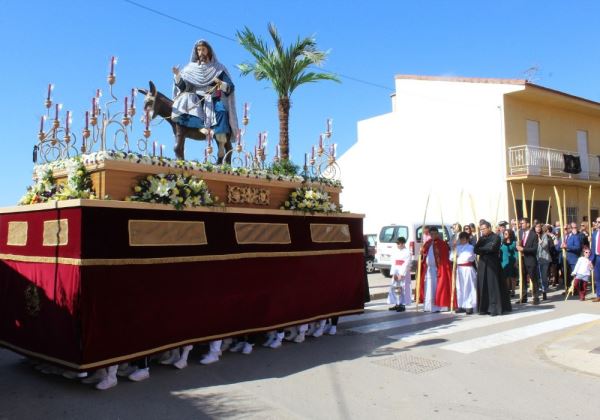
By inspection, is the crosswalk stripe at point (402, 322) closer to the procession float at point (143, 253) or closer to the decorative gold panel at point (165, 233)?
the procession float at point (143, 253)

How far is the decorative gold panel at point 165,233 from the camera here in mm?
5922

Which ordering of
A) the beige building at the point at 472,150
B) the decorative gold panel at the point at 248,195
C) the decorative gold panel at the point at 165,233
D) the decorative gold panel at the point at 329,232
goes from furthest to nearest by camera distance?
the beige building at the point at 472,150, the decorative gold panel at the point at 329,232, the decorative gold panel at the point at 248,195, the decorative gold panel at the point at 165,233

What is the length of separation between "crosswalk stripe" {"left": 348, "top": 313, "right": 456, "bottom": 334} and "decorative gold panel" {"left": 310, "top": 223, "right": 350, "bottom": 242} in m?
1.61

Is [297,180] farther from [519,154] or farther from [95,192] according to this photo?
[519,154]

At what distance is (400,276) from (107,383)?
7102mm

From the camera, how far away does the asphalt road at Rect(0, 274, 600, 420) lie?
502 cm

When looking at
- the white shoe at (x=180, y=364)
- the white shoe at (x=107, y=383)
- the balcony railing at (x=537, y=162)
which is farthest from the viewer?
the balcony railing at (x=537, y=162)

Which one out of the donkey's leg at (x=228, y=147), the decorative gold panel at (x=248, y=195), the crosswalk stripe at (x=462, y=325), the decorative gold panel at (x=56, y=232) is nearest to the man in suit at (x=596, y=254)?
the crosswalk stripe at (x=462, y=325)

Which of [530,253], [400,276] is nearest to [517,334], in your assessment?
[400,276]

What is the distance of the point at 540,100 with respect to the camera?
2442 centimetres

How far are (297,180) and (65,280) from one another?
3872 millimetres

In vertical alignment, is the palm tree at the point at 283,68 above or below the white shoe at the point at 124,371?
above

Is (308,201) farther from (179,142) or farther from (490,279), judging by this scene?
(490,279)

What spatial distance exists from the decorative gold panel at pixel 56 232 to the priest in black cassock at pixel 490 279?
7.97 meters
